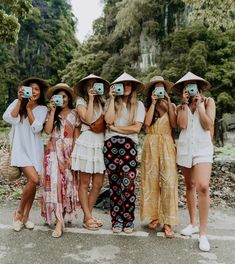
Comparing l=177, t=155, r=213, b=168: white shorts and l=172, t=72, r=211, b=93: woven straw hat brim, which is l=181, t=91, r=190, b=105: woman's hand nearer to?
l=172, t=72, r=211, b=93: woven straw hat brim

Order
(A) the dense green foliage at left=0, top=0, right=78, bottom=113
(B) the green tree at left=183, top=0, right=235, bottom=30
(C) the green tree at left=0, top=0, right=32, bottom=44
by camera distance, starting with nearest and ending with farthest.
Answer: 1. (C) the green tree at left=0, top=0, right=32, bottom=44
2. (B) the green tree at left=183, top=0, right=235, bottom=30
3. (A) the dense green foliage at left=0, top=0, right=78, bottom=113

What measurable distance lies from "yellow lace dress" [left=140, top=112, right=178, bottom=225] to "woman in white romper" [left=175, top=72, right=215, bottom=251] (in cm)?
13

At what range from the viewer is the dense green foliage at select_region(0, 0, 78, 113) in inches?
1705

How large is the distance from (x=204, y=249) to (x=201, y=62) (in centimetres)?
1537

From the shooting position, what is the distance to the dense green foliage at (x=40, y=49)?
4331 cm

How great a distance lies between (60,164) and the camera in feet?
13.2

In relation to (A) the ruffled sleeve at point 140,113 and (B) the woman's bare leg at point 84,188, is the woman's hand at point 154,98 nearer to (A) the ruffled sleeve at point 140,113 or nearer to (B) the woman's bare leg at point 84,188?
(A) the ruffled sleeve at point 140,113

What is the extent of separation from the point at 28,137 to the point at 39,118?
234 millimetres

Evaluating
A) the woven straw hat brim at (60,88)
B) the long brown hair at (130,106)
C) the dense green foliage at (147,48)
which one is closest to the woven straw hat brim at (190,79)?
the long brown hair at (130,106)

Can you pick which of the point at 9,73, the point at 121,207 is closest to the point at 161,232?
the point at 121,207

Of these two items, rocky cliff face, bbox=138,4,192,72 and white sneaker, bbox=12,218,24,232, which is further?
rocky cliff face, bbox=138,4,192,72

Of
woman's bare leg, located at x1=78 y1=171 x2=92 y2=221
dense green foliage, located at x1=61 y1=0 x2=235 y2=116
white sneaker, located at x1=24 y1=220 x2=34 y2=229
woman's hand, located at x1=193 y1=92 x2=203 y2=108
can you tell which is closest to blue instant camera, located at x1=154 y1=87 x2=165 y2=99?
woman's hand, located at x1=193 y1=92 x2=203 y2=108

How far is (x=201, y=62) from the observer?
1797 cm

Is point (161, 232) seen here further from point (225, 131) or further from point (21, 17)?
point (225, 131)
